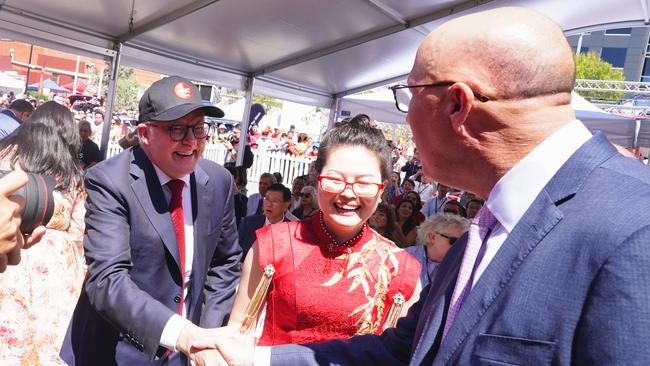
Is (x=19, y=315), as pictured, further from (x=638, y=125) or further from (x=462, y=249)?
(x=638, y=125)

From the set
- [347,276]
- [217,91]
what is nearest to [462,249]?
[347,276]

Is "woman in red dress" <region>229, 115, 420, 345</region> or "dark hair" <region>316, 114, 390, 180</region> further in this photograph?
"dark hair" <region>316, 114, 390, 180</region>

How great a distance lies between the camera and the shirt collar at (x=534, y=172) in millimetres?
1098

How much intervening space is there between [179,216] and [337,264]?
0.73 metres

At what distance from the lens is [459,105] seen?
1181 mm

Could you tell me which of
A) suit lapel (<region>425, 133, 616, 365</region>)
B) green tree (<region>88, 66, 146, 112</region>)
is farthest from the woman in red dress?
green tree (<region>88, 66, 146, 112</region>)

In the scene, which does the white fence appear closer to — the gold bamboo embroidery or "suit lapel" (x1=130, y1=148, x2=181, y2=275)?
"suit lapel" (x1=130, y1=148, x2=181, y2=275)

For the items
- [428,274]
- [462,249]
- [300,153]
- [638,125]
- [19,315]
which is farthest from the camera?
[300,153]

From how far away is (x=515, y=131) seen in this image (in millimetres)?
1130

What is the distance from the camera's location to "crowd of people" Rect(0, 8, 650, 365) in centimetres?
97

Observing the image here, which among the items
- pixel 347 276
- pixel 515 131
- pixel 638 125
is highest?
pixel 638 125

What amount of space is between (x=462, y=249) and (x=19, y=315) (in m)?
2.44

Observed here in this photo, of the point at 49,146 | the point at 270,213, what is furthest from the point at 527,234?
the point at 270,213

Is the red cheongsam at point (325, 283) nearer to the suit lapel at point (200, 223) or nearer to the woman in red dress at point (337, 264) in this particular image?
the woman in red dress at point (337, 264)
